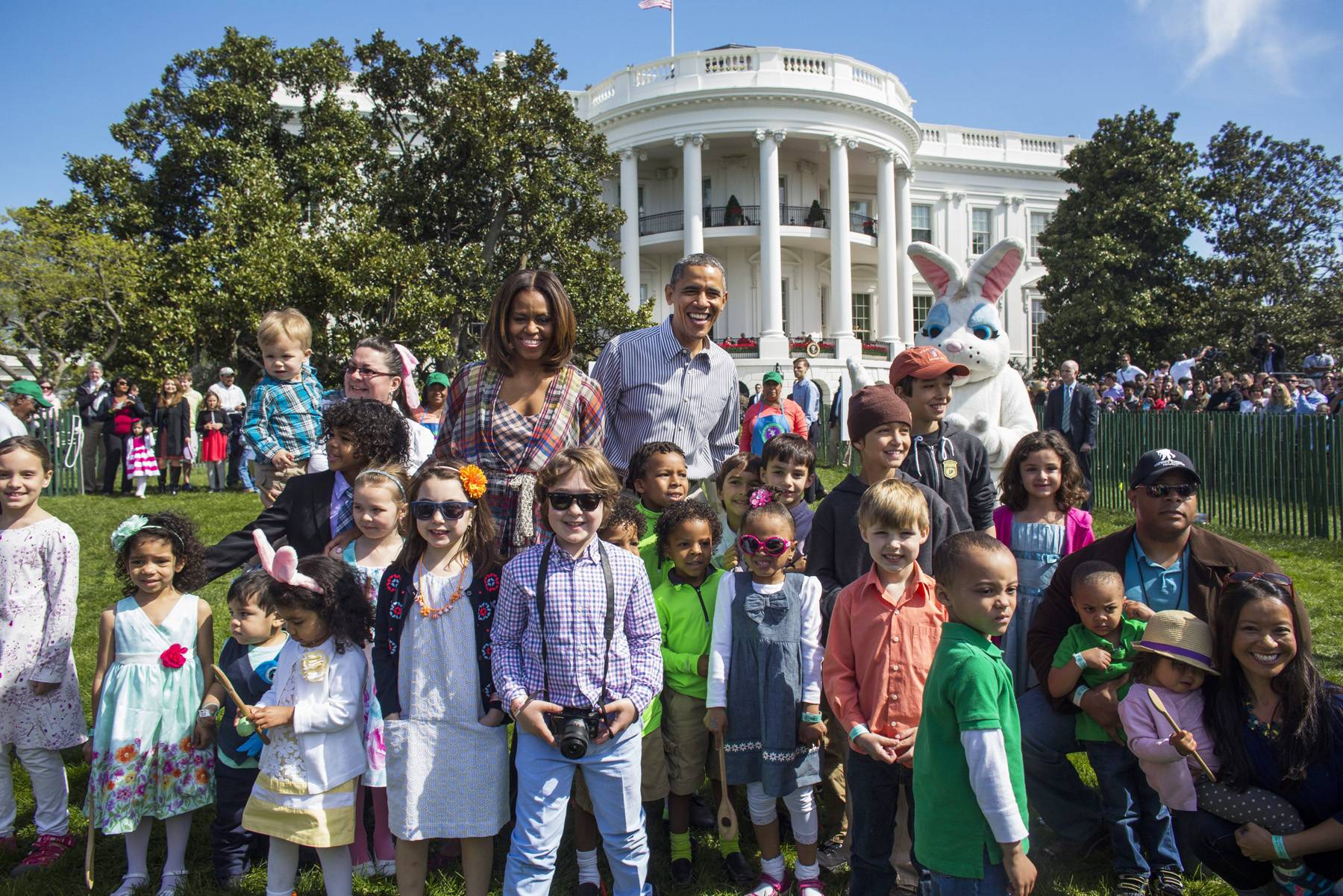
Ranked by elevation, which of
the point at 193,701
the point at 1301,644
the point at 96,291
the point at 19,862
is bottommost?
the point at 19,862

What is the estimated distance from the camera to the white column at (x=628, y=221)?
29.2m

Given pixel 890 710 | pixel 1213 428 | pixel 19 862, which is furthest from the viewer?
pixel 1213 428

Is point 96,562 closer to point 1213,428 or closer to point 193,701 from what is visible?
point 193,701

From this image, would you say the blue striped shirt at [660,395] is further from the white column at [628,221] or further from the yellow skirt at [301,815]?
the white column at [628,221]

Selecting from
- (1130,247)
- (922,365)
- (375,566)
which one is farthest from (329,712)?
(1130,247)

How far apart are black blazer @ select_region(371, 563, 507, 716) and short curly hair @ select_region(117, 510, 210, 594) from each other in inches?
41.1

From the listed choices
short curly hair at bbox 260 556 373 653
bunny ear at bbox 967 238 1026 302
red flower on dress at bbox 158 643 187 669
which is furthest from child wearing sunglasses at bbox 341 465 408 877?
bunny ear at bbox 967 238 1026 302

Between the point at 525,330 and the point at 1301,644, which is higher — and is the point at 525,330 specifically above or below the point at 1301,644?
above

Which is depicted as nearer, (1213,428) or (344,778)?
(344,778)

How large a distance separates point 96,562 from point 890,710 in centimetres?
861

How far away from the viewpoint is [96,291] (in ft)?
70.0

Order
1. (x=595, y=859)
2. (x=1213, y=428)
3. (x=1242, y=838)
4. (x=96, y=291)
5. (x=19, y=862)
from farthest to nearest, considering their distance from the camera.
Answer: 1. (x=96, y=291)
2. (x=1213, y=428)
3. (x=19, y=862)
4. (x=595, y=859)
5. (x=1242, y=838)

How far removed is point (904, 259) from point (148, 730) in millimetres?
Answer: 33654

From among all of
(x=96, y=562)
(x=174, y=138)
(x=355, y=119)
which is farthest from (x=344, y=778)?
(x=174, y=138)
